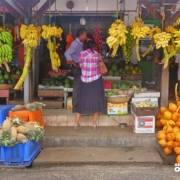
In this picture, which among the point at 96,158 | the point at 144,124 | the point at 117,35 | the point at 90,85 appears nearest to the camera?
the point at 96,158

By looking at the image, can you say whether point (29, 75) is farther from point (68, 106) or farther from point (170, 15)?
→ point (170, 15)


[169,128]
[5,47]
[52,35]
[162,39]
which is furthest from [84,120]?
[162,39]

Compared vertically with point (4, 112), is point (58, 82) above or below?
above

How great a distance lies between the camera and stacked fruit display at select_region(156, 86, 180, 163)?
7627 millimetres

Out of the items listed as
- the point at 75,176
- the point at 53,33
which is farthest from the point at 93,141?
the point at 53,33

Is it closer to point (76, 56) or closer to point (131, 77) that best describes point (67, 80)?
point (76, 56)

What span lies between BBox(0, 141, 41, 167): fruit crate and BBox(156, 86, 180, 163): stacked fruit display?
2219 millimetres

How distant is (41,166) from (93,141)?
4.31ft

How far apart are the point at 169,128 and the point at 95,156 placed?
1348 mm

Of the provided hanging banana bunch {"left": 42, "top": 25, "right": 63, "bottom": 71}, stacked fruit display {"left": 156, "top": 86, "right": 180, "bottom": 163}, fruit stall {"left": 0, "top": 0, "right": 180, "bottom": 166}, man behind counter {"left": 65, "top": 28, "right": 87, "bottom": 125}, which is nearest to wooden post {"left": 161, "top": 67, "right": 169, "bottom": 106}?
fruit stall {"left": 0, "top": 0, "right": 180, "bottom": 166}

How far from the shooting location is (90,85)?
29.2 feet

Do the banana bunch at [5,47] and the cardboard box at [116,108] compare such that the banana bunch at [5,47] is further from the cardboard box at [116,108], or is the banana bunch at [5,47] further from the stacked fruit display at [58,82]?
the cardboard box at [116,108]

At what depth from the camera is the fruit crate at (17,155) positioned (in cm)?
734

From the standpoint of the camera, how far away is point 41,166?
24.8 feet
